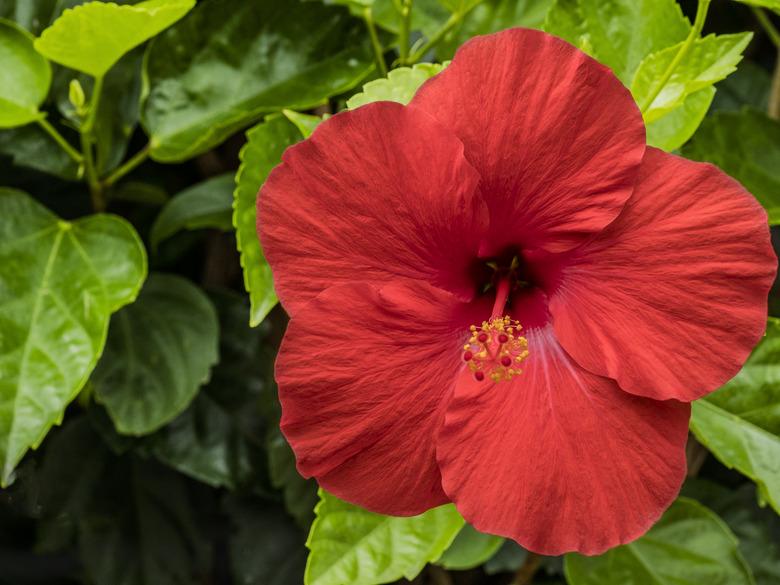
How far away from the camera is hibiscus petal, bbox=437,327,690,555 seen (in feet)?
2.22

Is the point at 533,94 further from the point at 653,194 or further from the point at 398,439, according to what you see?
the point at 398,439

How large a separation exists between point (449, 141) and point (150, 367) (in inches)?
22.2

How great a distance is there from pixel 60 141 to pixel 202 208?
16 cm

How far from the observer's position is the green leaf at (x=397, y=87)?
30.2 inches

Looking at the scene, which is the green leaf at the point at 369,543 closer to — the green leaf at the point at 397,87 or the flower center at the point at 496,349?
the flower center at the point at 496,349

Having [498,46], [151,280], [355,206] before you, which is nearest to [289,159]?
[355,206]

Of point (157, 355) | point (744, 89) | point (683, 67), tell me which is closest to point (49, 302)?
point (157, 355)

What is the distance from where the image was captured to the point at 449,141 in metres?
0.68

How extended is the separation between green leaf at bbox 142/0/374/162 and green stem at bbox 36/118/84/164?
85mm

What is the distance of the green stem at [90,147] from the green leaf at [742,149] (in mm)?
601

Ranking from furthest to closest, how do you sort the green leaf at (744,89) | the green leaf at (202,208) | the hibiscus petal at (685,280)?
the green leaf at (744,89)
the green leaf at (202,208)
the hibiscus petal at (685,280)

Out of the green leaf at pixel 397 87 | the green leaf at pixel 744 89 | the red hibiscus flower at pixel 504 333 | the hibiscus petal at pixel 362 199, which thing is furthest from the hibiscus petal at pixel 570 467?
the green leaf at pixel 744 89

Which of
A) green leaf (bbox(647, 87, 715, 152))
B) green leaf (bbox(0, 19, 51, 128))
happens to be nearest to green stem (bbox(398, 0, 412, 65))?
green leaf (bbox(647, 87, 715, 152))

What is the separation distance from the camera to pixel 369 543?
2.81ft
